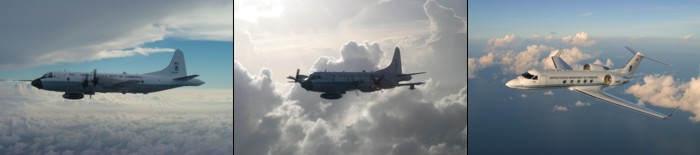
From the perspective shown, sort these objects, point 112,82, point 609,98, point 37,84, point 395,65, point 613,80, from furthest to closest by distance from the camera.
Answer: point 395,65, point 613,80, point 609,98, point 112,82, point 37,84

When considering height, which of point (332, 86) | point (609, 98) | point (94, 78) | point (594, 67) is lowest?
point (609, 98)

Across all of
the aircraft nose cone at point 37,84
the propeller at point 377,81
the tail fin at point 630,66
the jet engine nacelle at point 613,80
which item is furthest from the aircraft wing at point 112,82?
the tail fin at point 630,66

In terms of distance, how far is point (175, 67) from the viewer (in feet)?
25.0

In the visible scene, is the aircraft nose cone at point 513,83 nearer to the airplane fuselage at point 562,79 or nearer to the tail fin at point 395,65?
the airplane fuselage at point 562,79

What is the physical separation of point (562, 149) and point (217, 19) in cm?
504

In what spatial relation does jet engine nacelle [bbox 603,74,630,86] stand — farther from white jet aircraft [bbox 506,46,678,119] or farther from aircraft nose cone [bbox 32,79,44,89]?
aircraft nose cone [bbox 32,79,44,89]

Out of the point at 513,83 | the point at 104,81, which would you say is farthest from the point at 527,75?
the point at 104,81

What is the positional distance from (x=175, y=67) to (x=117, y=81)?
72 centimetres

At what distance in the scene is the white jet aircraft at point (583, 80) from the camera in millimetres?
7637

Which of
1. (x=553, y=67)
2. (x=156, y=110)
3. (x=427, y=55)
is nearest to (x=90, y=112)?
(x=156, y=110)

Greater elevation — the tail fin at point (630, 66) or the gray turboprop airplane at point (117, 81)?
the tail fin at point (630, 66)

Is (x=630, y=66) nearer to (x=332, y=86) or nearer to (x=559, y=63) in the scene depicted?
(x=559, y=63)

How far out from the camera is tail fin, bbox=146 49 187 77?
758cm

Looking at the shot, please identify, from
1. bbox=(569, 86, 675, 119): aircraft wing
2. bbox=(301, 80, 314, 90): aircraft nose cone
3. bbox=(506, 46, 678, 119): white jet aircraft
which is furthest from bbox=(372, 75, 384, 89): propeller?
bbox=(569, 86, 675, 119): aircraft wing
